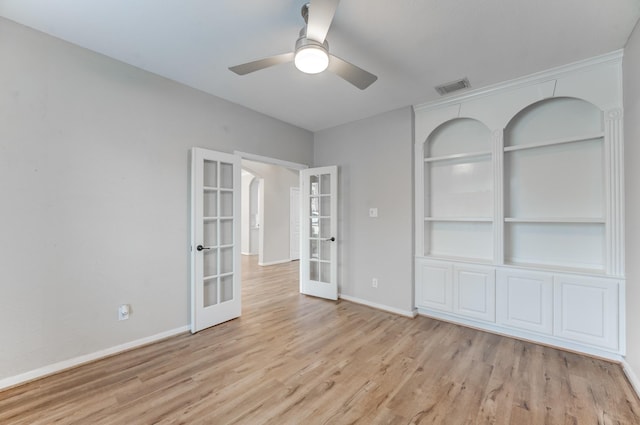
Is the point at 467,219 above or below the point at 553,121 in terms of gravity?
below

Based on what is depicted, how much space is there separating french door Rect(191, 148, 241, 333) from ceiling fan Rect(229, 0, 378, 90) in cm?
150

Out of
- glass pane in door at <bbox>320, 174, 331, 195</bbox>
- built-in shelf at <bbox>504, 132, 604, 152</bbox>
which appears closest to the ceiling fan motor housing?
built-in shelf at <bbox>504, 132, 604, 152</bbox>

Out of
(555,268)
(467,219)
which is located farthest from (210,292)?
(555,268)

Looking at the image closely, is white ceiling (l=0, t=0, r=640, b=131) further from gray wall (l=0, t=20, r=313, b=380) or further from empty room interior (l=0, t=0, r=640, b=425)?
gray wall (l=0, t=20, r=313, b=380)

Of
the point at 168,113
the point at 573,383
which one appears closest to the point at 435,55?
the point at 168,113

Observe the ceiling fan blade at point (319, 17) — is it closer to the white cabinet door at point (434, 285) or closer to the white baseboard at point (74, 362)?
the white cabinet door at point (434, 285)

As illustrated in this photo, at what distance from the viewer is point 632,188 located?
7.30 ft

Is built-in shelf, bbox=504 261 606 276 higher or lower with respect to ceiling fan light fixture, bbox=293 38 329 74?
lower

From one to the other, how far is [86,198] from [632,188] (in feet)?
15.1

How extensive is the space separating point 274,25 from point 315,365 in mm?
2840

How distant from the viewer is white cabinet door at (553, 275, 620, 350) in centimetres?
248

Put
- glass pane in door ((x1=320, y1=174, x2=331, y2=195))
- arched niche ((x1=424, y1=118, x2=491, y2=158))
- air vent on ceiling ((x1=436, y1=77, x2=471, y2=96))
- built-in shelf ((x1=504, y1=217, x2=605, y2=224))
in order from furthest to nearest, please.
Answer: glass pane in door ((x1=320, y1=174, x2=331, y2=195)) → arched niche ((x1=424, y1=118, x2=491, y2=158)) → air vent on ceiling ((x1=436, y1=77, x2=471, y2=96)) → built-in shelf ((x1=504, y1=217, x2=605, y2=224))

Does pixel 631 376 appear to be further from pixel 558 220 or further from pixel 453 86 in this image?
pixel 453 86

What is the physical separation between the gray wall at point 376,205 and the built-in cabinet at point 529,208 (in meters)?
0.18
